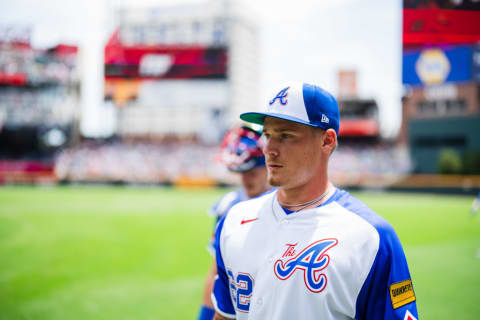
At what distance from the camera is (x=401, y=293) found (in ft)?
5.65

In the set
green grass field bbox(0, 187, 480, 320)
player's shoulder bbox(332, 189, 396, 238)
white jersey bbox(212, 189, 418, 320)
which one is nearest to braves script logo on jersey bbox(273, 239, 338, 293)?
white jersey bbox(212, 189, 418, 320)

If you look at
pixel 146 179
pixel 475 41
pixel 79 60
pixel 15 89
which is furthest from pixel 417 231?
pixel 15 89

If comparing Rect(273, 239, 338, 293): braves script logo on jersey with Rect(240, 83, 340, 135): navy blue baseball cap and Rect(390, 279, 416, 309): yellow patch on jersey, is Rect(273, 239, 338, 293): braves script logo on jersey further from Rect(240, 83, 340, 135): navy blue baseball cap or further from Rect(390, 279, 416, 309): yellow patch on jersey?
Rect(240, 83, 340, 135): navy blue baseball cap

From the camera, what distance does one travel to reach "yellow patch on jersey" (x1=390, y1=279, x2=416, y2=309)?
5.55ft

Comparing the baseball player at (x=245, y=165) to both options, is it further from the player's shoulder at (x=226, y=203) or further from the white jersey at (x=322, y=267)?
the white jersey at (x=322, y=267)

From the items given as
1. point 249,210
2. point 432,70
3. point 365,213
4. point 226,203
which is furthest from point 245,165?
point 432,70

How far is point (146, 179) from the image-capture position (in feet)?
113

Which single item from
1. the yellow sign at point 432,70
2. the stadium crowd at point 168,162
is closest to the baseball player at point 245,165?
the yellow sign at point 432,70

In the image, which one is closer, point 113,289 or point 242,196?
point 242,196

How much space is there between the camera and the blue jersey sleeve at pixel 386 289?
1.69 m

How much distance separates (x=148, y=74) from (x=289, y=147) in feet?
123

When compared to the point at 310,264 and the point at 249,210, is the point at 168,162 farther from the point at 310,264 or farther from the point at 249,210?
the point at 310,264

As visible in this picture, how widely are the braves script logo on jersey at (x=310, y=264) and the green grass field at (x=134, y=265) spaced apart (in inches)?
152

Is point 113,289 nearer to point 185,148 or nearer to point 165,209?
point 165,209
